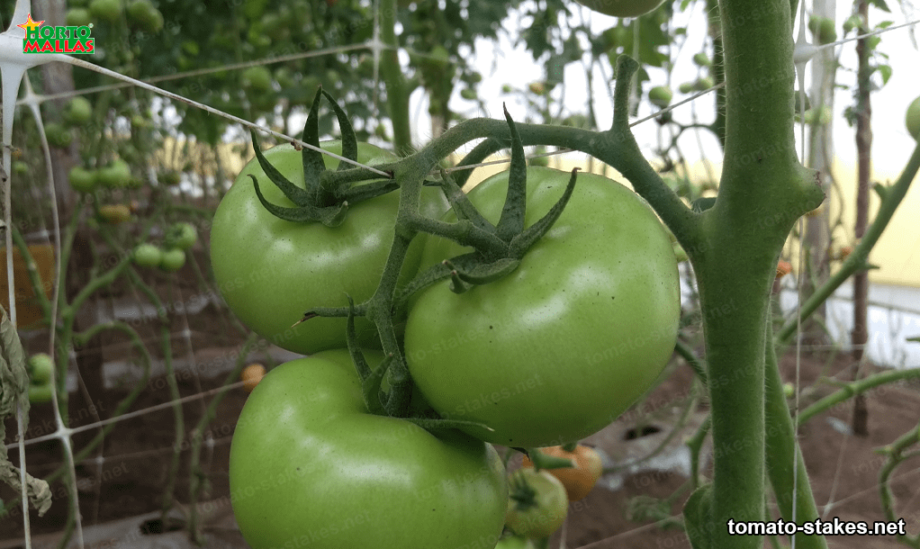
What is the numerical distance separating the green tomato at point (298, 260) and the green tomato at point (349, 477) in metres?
0.04

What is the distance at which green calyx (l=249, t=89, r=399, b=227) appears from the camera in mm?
352

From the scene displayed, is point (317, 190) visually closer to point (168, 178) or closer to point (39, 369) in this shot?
point (39, 369)

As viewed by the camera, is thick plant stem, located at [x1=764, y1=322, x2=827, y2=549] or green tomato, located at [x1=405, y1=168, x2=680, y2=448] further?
thick plant stem, located at [x1=764, y1=322, x2=827, y2=549]

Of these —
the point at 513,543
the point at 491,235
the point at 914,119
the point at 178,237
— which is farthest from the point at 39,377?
the point at 914,119

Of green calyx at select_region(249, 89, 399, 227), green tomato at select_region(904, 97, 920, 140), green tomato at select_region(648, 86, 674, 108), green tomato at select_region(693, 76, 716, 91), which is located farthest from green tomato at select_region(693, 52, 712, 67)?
green calyx at select_region(249, 89, 399, 227)

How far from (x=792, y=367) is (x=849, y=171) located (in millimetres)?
812

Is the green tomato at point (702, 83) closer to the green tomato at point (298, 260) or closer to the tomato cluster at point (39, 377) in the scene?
the green tomato at point (298, 260)

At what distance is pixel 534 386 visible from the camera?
291mm

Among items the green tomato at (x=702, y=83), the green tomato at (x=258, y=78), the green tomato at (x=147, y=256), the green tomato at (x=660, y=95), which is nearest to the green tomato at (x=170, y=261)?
the green tomato at (x=147, y=256)

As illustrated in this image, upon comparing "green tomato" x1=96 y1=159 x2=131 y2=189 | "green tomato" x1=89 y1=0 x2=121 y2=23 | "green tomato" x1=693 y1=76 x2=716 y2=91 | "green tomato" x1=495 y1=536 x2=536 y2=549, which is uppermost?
"green tomato" x1=89 y1=0 x2=121 y2=23

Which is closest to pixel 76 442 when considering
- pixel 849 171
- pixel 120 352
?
pixel 120 352

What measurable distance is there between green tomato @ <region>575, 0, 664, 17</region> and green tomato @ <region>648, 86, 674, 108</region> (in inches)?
26.0

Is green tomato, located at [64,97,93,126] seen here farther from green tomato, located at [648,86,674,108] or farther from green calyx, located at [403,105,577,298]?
green calyx, located at [403,105,577,298]

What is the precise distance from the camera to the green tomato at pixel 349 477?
318 millimetres
